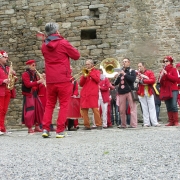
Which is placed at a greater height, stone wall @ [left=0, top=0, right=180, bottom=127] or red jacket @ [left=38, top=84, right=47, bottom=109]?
stone wall @ [left=0, top=0, right=180, bottom=127]

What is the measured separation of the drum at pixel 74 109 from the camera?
25.4ft

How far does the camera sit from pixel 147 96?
782 cm

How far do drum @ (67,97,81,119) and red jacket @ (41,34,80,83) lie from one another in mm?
2244

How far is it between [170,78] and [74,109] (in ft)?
6.96

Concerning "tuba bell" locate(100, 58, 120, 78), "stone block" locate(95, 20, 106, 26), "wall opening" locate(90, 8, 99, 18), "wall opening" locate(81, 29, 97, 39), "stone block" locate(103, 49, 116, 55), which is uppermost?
"wall opening" locate(90, 8, 99, 18)

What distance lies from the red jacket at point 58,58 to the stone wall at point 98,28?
15.4 feet

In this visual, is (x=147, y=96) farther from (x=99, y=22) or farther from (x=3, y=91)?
(x=99, y=22)

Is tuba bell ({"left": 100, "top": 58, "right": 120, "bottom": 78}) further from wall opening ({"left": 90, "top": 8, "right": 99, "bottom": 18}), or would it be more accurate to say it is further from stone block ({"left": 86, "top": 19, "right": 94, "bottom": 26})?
wall opening ({"left": 90, "top": 8, "right": 99, "bottom": 18})

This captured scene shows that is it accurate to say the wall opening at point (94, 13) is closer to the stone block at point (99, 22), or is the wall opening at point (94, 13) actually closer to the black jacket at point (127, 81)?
the stone block at point (99, 22)

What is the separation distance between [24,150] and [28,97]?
281 cm

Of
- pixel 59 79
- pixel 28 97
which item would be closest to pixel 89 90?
pixel 28 97

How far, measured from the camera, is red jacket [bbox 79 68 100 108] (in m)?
7.39

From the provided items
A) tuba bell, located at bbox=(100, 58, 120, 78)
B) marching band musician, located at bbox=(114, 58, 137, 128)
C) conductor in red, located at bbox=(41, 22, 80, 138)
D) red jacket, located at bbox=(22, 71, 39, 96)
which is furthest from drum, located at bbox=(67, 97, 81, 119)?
conductor in red, located at bbox=(41, 22, 80, 138)

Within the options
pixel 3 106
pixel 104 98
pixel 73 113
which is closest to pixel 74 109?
pixel 73 113
